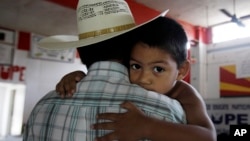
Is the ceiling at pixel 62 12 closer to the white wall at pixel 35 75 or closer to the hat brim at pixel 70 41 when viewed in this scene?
the white wall at pixel 35 75

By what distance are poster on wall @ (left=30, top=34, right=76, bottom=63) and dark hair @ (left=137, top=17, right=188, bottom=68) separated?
210 inches

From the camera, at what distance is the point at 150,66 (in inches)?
31.7

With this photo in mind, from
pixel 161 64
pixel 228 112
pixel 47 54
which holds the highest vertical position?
pixel 47 54

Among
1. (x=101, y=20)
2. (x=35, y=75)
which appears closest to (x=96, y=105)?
(x=101, y=20)

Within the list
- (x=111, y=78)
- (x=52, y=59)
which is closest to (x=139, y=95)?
(x=111, y=78)

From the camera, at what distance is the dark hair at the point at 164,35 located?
78cm

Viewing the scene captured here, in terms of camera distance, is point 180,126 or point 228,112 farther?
point 228,112

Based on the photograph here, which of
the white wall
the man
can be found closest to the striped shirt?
the man

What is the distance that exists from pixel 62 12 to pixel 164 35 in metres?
3.95

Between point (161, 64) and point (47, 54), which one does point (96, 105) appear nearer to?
point (161, 64)

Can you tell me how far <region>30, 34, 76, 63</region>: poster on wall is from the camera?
589 cm

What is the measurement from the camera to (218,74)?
6.02 meters

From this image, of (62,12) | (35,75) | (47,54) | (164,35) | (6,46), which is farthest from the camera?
(47,54)

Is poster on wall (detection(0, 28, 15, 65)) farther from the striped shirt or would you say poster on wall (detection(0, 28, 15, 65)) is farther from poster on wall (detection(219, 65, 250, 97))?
the striped shirt
